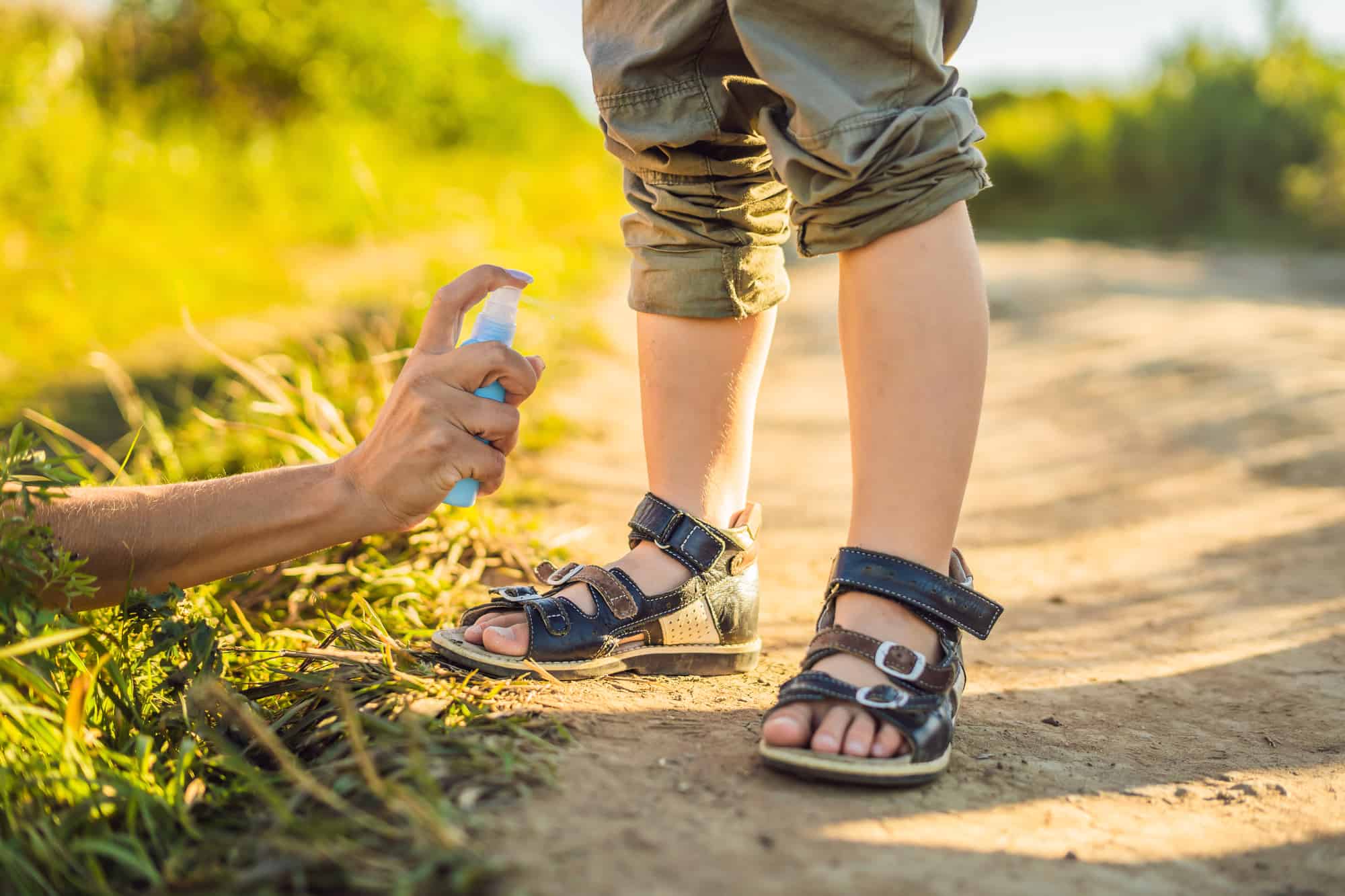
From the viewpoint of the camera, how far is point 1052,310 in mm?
5488

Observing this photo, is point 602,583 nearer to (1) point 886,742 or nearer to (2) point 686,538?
(2) point 686,538

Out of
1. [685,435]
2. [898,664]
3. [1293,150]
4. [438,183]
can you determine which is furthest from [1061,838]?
[1293,150]

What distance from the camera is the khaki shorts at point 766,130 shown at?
126 cm

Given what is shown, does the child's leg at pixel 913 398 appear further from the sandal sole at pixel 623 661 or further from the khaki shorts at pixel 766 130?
the sandal sole at pixel 623 661

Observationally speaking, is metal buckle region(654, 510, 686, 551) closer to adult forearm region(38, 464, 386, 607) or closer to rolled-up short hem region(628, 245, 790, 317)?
rolled-up short hem region(628, 245, 790, 317)

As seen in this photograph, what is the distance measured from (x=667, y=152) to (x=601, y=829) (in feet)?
3.09

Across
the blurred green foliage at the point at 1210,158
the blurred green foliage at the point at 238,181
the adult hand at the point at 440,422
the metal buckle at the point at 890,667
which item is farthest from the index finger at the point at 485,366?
the blurred green foliage at the point at 1210,158

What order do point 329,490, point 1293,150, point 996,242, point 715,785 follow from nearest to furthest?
1. point 715,785
2. point 329,490
3. point 1293,150
4. point 996,242

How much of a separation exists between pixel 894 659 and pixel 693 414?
489 mm

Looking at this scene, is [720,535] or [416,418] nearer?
[416,418]

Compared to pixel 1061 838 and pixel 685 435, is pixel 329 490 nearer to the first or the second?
pixel 685 435

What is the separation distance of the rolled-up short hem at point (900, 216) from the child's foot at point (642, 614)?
1.57 feet

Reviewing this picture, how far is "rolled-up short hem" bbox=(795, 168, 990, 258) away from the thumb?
40cm

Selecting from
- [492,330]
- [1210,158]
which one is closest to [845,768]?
[492,330]
